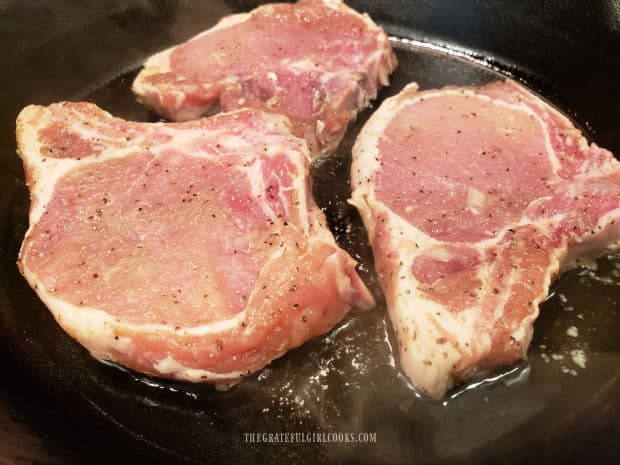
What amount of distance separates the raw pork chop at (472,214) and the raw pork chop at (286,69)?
313 mm

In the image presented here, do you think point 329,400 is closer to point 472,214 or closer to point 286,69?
point 472,214

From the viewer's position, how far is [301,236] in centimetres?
231

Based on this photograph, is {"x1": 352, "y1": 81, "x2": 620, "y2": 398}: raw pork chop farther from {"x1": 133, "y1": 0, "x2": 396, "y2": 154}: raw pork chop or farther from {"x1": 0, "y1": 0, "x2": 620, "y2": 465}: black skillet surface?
{"x1": 133, "y1": 0, "x2": 396, "y2": 154}: raw pork chop

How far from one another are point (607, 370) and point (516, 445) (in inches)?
19.2

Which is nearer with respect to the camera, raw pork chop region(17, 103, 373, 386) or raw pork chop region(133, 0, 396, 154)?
raw pork chop region(17, 103, 373, 386)

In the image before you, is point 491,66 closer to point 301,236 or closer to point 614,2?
point 614,2

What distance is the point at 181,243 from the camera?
2.31 meters

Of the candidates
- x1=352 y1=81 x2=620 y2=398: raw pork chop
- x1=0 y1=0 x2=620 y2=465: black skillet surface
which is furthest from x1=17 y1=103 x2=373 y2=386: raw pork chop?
x1=352 y1=81 x2=620 y2=398: raw pork chop

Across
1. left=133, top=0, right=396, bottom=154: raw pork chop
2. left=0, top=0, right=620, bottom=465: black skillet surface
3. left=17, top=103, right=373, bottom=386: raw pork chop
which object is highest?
left=133, top=0, right=396, bottom=154: raw pork chop

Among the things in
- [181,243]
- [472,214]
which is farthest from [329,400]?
[472,214]

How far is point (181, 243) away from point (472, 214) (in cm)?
118

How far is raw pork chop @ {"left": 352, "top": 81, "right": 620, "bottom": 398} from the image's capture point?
210 cm

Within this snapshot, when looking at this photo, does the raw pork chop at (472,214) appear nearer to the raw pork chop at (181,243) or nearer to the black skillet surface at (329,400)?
the black skillet surface at (329,400)

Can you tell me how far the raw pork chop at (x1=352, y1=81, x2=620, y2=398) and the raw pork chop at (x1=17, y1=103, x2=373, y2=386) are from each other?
10.4 inches
